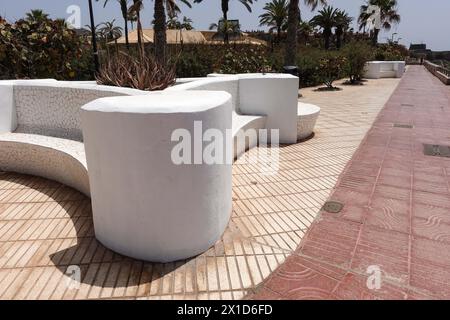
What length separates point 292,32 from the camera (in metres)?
14.2

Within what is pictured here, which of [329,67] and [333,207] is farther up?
[329,67]

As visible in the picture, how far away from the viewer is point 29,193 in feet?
14.7

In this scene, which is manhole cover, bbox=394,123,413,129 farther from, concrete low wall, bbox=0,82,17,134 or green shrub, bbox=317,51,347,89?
green shrub, bbox=317,51,347,89

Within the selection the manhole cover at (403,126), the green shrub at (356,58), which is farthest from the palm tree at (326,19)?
the manhole cover at (403,126)

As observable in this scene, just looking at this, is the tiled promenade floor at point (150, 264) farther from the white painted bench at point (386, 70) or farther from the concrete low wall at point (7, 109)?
the white painted bench at point (386, 70)

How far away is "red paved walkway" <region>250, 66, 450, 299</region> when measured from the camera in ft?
8.62

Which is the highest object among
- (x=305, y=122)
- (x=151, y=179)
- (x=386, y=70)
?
(x=386, y=70)

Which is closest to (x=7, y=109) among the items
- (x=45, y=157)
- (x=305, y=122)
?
(x=45, y=157)

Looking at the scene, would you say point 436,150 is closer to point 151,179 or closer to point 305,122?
point 305,122

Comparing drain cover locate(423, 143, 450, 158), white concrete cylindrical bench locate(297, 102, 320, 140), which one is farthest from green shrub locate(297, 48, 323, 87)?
drain cover locate(423, 143, 450, 158)

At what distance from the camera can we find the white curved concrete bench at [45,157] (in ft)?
14.0

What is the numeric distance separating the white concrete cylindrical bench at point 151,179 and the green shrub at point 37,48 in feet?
22.8

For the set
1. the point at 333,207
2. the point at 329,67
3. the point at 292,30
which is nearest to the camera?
the point at 333,207

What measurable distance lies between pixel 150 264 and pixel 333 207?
2281 millimetres
